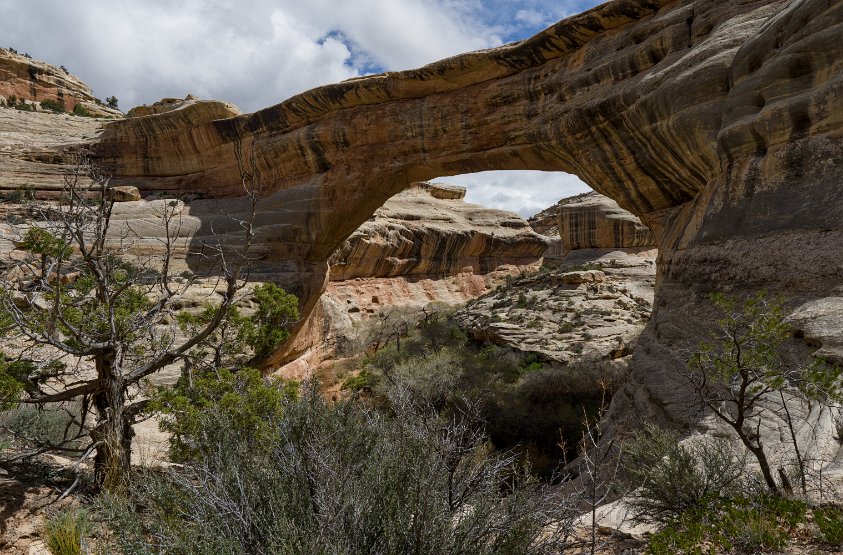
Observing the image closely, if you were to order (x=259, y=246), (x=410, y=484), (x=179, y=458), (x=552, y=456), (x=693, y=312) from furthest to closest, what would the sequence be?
(x=259, y=246) → (x=552, y=456) → (x=693, y=312) → (x=179, y=458) → (x=410, y=484)

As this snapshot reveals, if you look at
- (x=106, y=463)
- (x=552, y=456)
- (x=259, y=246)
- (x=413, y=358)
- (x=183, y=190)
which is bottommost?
(x=552, y=456)

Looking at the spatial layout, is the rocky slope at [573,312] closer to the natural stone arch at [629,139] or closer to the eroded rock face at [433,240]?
the eroded rock face at [433,240]

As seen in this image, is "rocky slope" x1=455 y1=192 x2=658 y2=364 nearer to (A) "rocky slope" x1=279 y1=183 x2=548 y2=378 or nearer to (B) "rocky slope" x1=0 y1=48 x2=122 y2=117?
(A) "rocky slope" x1=279 y1=183 x2=548 y2=378

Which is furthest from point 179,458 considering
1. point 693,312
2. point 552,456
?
point 552,456

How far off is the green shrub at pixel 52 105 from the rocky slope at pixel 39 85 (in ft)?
0.65

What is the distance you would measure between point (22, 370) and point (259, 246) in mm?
9468

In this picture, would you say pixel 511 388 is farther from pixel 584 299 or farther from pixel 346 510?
pixel 346 510

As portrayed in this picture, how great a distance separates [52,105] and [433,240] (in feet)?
78.3

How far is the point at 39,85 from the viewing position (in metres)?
30.6

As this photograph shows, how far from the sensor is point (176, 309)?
1227 cm

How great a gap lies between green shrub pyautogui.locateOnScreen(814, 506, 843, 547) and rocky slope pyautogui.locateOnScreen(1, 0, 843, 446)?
73.4 inches

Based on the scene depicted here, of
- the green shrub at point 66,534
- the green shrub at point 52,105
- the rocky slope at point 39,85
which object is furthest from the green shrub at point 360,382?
the green shrub at point 52,105

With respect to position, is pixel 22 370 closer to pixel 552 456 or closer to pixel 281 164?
pixel 552 456

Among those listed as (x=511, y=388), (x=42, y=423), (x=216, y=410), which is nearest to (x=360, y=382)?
(x=511, y=388)
